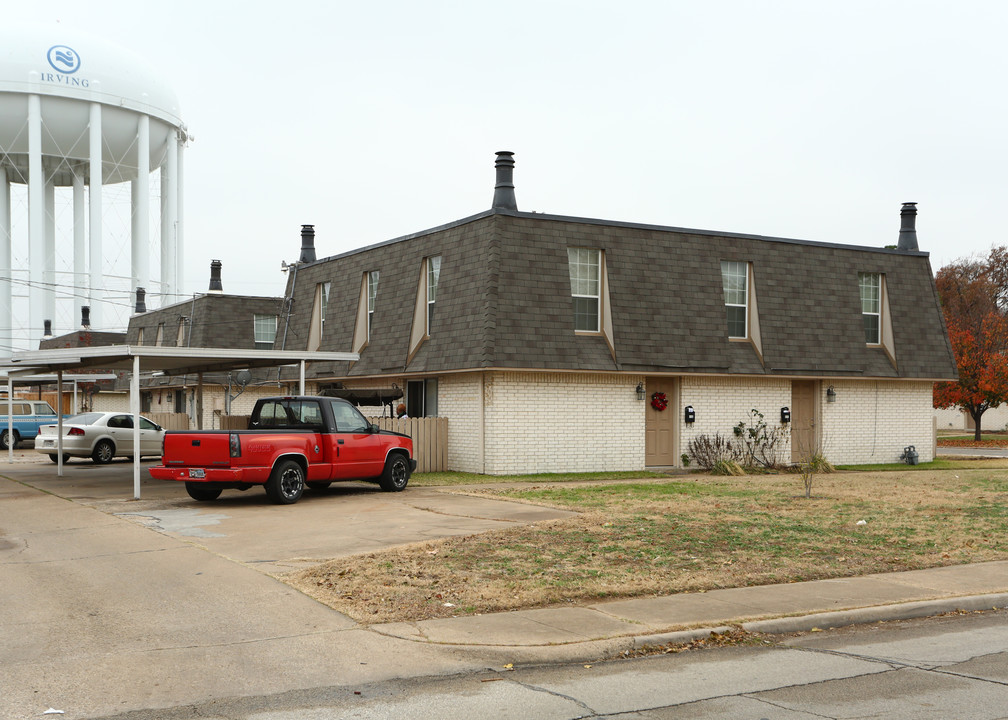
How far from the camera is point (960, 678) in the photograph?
23.3 feet

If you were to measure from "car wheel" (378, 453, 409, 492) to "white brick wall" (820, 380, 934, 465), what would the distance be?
13.1m

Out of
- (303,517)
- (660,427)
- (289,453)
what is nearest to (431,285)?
(660,427)

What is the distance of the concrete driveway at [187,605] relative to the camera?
6.83 m

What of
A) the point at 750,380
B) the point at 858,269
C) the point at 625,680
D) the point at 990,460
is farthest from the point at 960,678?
the point at 990,460

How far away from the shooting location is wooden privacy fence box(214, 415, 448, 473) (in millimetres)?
23344

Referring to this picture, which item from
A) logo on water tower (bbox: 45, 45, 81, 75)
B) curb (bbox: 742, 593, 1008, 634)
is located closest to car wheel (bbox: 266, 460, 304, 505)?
curb (bbox: 742, 593, 1008, 634)

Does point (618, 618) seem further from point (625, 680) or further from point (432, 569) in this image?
point (432, 569)

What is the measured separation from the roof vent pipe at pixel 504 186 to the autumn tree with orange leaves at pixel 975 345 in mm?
26553

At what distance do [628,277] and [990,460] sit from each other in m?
14.4

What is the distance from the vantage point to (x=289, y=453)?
1694 cm

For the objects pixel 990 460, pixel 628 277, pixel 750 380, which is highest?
pixel 628 277

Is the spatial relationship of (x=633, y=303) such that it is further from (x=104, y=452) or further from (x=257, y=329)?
(x=257, y=329)

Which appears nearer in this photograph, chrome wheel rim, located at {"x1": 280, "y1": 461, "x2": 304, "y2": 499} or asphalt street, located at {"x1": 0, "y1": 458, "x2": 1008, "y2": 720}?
asphalt street, located at {"x1": 0, "y1": 458, "x2": 1008, "y2": 720}

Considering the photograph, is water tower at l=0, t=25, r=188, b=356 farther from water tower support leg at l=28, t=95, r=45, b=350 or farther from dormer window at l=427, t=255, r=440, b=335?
dormer window at l=427, t=255, r=440, b=335
